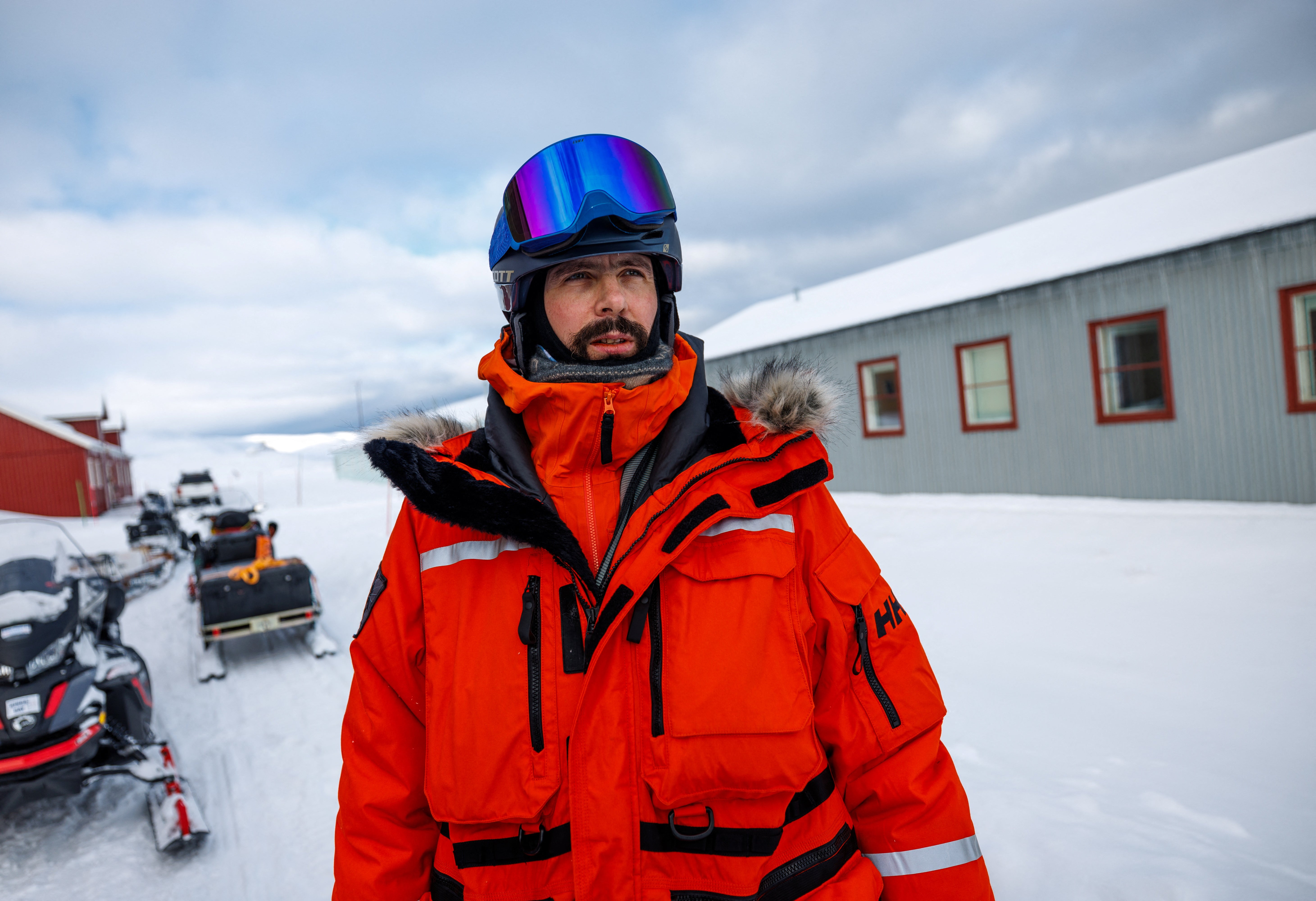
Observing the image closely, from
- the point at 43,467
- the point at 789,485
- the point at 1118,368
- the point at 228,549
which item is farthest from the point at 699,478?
the point at 43,467

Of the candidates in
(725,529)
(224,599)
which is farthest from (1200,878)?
(224,599)

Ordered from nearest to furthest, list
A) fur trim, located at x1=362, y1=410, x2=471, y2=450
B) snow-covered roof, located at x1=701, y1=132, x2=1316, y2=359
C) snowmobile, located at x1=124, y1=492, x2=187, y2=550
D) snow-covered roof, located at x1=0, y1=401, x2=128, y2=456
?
fur trim, located at x1=362, y1=410, x2=471, y2=450 < snow-covered roof, located at x1=701, y1=132, x2=1316, y2=359 < snowmobile, located at x1=124, y1=492, x2=187, y2=550 < snow-covered roof, located at x1=0, y1=401, x2=128, y2=456

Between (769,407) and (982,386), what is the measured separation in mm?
11781

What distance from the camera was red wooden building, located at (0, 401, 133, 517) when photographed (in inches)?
1051

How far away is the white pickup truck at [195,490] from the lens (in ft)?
64.3

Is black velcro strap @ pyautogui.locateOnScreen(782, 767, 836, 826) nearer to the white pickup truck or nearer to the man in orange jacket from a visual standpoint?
the man in orange jacket

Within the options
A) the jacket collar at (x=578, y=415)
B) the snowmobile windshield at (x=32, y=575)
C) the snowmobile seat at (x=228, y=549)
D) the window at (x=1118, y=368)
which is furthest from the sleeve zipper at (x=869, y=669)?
the window at (x=1118, y=368)

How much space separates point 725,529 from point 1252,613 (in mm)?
5878

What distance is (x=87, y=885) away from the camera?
11.0 feet

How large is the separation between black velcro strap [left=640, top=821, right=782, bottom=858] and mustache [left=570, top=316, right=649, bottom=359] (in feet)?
3.53

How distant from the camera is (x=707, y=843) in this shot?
4.48 feet

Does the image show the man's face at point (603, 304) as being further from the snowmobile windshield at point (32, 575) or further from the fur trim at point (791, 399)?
the snowmobile windshield at point (32, 575)

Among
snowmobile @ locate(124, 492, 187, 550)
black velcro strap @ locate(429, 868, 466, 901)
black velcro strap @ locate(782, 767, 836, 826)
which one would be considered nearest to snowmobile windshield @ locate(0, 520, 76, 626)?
black velcro strap @ locate(429, 868, 466, 901)

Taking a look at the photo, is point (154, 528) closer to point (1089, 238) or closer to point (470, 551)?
point (470, 551)
